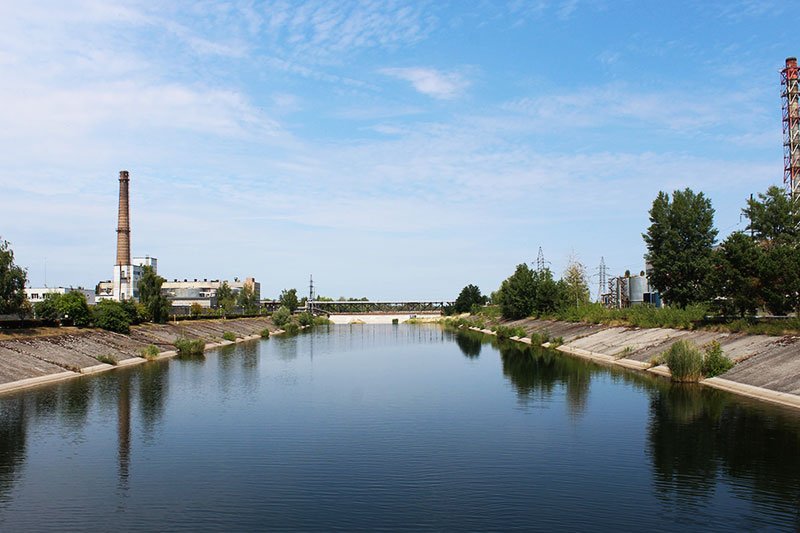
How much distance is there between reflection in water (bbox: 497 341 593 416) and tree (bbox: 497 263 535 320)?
1789 inches

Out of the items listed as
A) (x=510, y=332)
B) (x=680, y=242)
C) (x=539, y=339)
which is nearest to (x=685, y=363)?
(x=680, y=242)

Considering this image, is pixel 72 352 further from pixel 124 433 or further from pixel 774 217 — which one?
pixel 774 217

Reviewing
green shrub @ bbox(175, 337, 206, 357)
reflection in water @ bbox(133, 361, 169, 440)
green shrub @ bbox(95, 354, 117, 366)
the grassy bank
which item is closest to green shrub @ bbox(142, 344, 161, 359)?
Result: reflection in water @ bbox(133, 361, 169, 440)

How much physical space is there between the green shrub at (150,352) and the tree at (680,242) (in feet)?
197

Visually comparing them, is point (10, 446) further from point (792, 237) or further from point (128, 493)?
point (792, 237)

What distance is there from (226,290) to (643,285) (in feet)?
379

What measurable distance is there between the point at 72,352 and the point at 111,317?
51.9ft

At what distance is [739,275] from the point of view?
54125mm

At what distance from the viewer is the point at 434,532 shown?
1930cm

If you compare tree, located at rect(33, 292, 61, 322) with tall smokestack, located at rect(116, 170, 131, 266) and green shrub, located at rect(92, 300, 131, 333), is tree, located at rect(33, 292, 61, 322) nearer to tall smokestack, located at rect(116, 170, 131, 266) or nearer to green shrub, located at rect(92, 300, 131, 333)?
green shrub, located at rect(92, 300, 131, 333)

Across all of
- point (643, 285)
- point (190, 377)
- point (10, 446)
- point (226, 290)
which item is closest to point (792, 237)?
point (643, 285)

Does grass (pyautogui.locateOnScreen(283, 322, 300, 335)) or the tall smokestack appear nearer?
the tall smokestack

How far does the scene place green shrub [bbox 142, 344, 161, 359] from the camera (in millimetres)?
74562

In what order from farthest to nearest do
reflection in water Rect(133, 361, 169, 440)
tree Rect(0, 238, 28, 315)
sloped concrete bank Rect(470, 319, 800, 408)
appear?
1. tree Rect(0, 238, 28, 315)
2. sloped concrete bank Rect(470, 319, 800, 408)
3. reflection in water Rect(133, 361, 169, 440)
